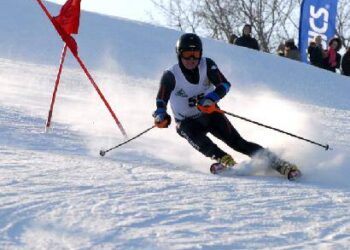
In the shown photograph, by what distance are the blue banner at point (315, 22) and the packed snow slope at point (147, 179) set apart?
3.94 meters

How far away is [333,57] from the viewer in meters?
14.6

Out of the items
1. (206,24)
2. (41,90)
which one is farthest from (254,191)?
(206,24)

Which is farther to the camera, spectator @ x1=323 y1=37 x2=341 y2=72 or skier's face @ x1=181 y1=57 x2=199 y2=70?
spectator @ x1=323 y1=37 x2=341 y2=72

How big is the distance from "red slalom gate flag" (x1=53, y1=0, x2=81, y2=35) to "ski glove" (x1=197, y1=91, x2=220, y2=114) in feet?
8.19

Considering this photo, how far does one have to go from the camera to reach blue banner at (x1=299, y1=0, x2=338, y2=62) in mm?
16781

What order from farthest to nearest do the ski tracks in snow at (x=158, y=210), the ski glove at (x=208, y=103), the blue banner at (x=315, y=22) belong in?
the blue banner at (x=315, y=22) < the ski glove at (x=208, y=103) < the ski tracks in snow at (x=158, y=210)

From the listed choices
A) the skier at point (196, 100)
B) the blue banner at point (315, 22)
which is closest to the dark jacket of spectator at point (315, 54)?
the blue banner at point (315, 22)

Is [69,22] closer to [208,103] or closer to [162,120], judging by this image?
[162,120]

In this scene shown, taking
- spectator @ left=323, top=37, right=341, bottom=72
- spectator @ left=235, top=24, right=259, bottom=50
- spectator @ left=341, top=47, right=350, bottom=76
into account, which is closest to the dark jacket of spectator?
spectator @ left=323, top=37, right=341, bottom=72

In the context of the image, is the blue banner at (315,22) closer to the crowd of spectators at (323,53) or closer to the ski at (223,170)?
the crowd of spectators at (323,53)

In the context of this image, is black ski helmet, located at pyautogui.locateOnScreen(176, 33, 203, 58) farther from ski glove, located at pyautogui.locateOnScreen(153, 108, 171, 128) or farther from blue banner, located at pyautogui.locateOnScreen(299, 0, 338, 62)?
blue banner, located at pyautogui.locateOnScreen(299, 0, 338, 62)

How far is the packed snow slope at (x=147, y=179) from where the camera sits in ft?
11.8

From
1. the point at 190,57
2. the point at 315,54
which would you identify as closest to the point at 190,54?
the point at 190,57

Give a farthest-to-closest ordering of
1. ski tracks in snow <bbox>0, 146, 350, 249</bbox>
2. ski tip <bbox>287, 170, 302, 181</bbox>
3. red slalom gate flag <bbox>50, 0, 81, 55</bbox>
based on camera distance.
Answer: red slalom gate flag <bbox>50, 0, 81, 55</bbox> < ski tip <bbox>287, 170, 302, 181</bbox> < ski tracks in snow <bbox>0, 146, 350, 249</bbox>
